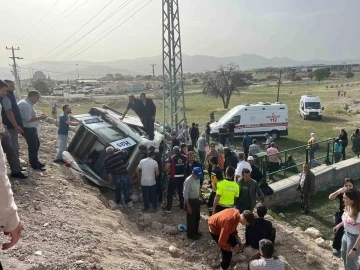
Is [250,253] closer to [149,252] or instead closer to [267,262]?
[267,262]

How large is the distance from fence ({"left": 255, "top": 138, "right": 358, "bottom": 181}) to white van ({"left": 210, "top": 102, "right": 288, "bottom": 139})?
241 inches

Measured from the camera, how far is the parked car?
888 cm

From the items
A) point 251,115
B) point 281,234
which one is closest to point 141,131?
point 281,234

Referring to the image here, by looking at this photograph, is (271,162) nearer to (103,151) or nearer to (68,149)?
(103,151)

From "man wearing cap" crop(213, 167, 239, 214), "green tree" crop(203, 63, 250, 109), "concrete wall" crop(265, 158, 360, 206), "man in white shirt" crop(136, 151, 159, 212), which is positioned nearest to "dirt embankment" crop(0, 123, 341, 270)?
"man in white shirt" crop(136, 151, 159, 212)

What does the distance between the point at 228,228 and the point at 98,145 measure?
18.4 ft

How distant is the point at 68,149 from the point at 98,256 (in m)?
5.45

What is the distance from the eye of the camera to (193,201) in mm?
6551

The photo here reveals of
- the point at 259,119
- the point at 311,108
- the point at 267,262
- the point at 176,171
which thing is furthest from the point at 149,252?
the point at 311,108

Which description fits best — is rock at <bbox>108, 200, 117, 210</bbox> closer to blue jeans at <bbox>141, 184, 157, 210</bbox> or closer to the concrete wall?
blue jeans at <bbox>141, 184, 157, 210</bbox>

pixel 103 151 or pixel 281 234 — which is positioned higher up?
pixel 103 151

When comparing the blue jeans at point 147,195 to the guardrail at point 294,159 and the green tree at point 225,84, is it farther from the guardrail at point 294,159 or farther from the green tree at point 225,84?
the green tree at point 225,84

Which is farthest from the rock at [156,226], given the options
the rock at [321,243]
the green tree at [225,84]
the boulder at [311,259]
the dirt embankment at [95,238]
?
the green tree at [225,84]

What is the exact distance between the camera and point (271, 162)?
1081 cm
